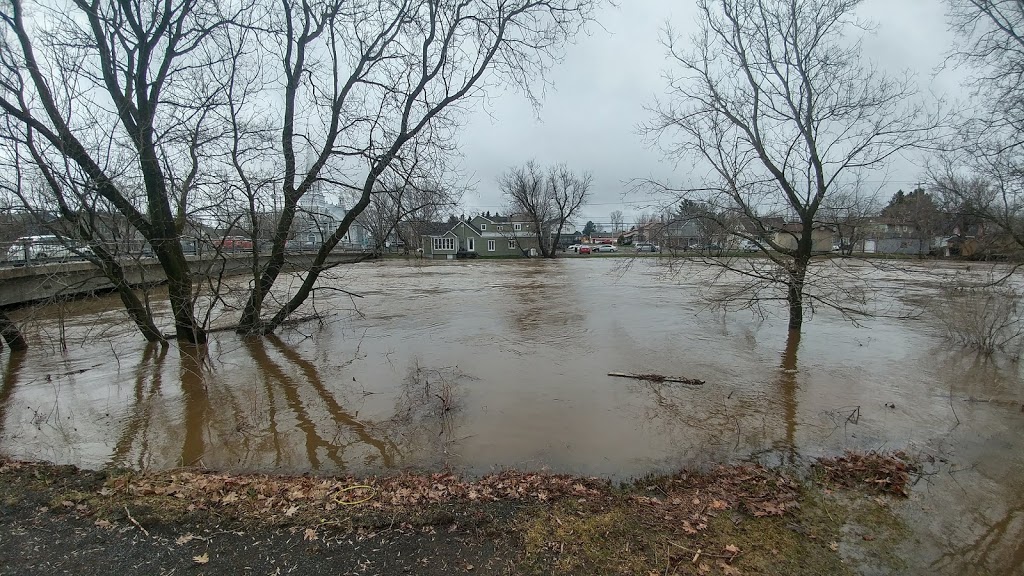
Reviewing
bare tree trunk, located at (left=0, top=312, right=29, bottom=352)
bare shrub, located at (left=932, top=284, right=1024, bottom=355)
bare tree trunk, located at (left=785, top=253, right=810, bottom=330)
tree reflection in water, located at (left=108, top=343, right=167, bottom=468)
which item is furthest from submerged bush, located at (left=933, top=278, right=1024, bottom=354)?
bare tree trunk, located at (left=0, top=312, right=29, bottom=352)

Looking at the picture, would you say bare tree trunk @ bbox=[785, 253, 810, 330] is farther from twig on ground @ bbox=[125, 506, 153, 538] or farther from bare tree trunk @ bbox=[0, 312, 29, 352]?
bare tree trunk @ bbox=[0, 312, 29, 352]

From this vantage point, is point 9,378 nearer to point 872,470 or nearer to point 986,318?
point 872,470

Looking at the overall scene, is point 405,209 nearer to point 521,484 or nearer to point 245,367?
point 245,367

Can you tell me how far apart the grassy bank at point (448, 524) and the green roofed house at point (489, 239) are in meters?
62.3

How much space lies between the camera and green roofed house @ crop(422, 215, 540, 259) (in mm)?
67688

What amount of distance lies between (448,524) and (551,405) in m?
3.98

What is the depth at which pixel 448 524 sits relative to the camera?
3.68m

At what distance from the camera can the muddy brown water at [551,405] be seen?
544cm

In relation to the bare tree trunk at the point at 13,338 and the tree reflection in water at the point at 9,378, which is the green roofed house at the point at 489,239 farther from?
the tree reflection in water at the point at 9,378

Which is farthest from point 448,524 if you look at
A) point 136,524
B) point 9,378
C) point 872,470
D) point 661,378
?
point 9,378

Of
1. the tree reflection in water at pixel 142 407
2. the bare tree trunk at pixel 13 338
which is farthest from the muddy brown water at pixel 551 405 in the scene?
the bare tree trunk at pixel 13 338

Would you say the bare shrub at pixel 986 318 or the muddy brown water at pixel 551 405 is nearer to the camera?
the muddy brown water at pixel 551 405

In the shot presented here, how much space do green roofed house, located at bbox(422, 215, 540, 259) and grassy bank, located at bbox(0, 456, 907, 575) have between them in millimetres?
62271

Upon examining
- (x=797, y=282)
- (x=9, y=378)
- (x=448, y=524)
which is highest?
(x=797, y=282)
